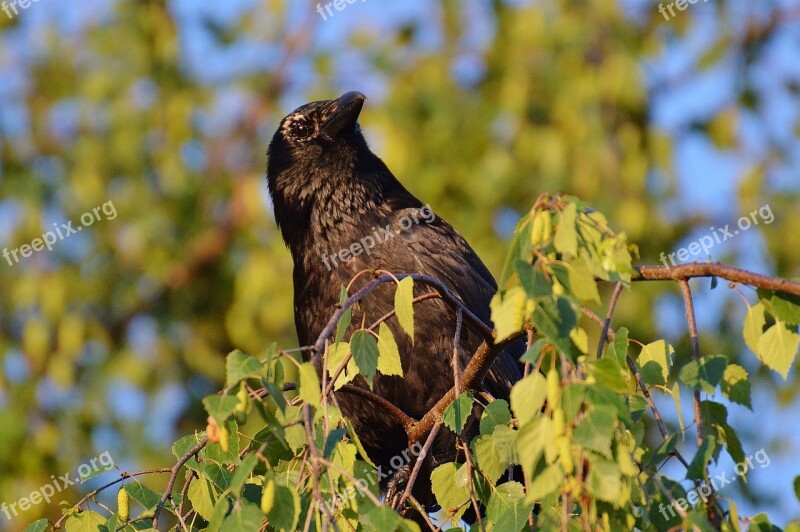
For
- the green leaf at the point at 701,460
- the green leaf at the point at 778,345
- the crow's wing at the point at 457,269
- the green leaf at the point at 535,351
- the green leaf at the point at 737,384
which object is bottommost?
the green leaf at the point at 701,460

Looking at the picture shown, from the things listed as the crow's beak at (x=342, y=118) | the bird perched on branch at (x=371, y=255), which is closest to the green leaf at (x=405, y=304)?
the bird perched on branch at (x=371, y=255)

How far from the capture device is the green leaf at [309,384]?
A: 6.36 ft

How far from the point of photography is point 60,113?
727 cm

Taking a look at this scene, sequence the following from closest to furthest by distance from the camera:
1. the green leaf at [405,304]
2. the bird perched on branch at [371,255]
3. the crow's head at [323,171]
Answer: the green leaf at [405,304] → the bird perched on branch at [371,255] → the crow's head at [323,171]

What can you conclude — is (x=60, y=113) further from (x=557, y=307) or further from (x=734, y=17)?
(x=557, y=307)

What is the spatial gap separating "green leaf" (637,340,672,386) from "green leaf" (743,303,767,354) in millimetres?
180

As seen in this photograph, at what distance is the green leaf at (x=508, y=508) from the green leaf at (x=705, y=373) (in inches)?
15.3

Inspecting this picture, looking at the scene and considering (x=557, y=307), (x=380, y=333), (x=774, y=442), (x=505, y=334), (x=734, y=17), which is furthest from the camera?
(x=734, y=17)

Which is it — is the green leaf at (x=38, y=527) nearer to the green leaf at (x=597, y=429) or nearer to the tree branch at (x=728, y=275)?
the green leaf at (x=597, y=429)

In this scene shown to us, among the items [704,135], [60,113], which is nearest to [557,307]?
[704,135]

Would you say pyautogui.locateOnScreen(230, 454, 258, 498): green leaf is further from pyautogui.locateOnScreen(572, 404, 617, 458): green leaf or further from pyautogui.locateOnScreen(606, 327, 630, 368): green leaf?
pyautogui.locateOnScreen(606, 327, 630, 368): green leaf

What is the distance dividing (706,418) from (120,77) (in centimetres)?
581

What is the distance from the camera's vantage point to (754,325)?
83.5 inches

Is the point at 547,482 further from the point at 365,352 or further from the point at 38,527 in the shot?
the point at 38,527
